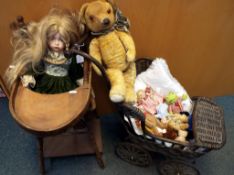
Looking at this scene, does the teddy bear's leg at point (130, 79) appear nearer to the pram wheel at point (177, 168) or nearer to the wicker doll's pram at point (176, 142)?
the wicker doll's pram at point (176, 142)

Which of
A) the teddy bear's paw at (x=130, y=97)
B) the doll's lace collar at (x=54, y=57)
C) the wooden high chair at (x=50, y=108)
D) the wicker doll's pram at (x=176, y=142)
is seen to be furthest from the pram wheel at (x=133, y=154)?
the doll's lace collar at (x=54, y=57)

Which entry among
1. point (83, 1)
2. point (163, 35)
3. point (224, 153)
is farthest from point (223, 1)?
point (224, 153)

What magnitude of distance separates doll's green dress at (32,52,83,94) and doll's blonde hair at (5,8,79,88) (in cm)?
4

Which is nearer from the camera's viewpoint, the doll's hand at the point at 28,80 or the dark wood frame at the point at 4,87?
the doll's hand at the point at 28,80

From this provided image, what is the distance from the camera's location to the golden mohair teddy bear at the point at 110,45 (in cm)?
104

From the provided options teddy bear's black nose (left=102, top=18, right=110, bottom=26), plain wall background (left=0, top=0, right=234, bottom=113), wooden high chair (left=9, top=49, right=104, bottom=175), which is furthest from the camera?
plain wall background (left=0, top=0, right=234, bottom=113)

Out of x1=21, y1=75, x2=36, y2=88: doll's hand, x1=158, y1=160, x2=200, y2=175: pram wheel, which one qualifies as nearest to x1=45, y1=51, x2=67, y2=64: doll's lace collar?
x1=21, y1=75, x2=36, y2=88: doll's hand

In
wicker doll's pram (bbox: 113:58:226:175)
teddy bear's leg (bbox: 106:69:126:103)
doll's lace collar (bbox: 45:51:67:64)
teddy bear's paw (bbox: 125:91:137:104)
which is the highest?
doll's lace collar (bbox: 45:51:67:64)

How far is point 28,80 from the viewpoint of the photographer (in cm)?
Result: 106

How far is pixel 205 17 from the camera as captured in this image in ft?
4.28

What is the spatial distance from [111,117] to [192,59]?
0.59 metres

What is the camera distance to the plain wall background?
44.9 inches

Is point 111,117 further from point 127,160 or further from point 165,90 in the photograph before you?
point 165,90

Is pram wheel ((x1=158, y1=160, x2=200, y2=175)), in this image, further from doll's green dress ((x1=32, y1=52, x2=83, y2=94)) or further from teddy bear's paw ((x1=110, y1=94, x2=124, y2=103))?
doll's green dress ((x1=32, y1=52, x2=83, y2=94))
